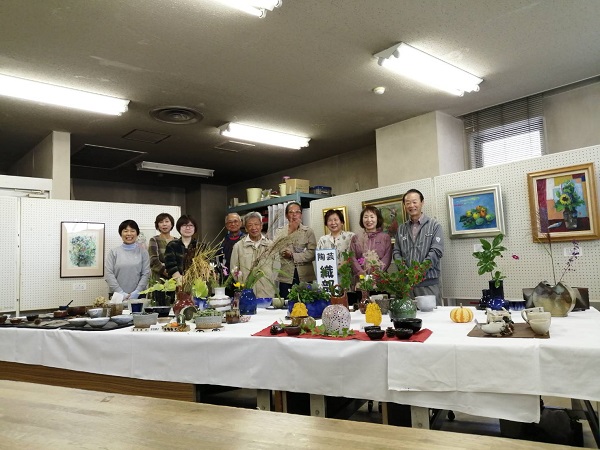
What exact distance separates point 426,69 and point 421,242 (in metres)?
1.57

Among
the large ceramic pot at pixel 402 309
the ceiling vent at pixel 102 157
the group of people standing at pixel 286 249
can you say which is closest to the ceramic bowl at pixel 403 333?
the large ceramic pot at pixel 402 309

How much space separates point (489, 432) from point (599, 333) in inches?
48.5

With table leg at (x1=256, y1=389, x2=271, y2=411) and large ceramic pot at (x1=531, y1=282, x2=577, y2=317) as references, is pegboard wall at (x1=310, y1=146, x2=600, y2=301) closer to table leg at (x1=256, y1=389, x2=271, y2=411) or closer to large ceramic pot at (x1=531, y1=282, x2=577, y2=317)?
large ceramic pot at (x1=531, y1=282, x2=577, y2=317)

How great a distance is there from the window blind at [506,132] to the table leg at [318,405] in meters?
4.22

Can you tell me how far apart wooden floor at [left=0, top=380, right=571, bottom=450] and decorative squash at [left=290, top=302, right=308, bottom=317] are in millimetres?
1335

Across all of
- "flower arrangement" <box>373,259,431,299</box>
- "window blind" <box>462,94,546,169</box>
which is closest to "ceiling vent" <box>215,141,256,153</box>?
"window blind" <box>462,94,546,169</box>

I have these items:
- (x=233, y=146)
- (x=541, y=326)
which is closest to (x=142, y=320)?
(x=541, y=326)

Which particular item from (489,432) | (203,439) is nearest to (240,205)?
(489,432)

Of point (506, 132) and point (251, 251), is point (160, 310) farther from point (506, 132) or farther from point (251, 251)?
point (506, 132)

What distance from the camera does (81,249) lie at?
16.8ft

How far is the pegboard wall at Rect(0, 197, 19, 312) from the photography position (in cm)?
464

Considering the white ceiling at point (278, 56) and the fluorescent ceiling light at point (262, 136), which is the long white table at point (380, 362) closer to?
the white ceiling at point (278, 56)

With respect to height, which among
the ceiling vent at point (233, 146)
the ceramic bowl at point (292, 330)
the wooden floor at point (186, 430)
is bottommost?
the wooden floor at point (186, 430)

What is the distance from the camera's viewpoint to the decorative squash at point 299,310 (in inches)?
95.2
